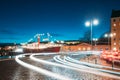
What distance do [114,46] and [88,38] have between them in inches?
1320

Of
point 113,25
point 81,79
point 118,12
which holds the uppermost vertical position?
point 118,12

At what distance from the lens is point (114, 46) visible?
98.2m

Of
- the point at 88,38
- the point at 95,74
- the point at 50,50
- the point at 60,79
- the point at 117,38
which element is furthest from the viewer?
the point at 88,38

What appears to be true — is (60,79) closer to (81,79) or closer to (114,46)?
(81,79)

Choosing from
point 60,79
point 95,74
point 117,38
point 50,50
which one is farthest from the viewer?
point 117,38

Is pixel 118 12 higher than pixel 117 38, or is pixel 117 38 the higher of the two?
pixel 118 12

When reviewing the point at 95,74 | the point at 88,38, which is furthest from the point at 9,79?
the point at 88,38

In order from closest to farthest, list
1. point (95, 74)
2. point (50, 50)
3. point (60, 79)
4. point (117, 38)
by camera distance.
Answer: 1. point (60, 79)
2. point (95, 74)
3. point (50, 50)
4. point (117, 38)

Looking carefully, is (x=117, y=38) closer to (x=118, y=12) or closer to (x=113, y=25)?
(x=113, y=25)

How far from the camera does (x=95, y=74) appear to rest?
60.3 ft

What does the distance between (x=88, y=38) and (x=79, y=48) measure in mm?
28316

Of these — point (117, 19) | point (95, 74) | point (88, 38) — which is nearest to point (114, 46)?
point (117, 19)

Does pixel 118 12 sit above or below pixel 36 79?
above

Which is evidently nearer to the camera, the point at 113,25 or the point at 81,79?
the point at 81,79
